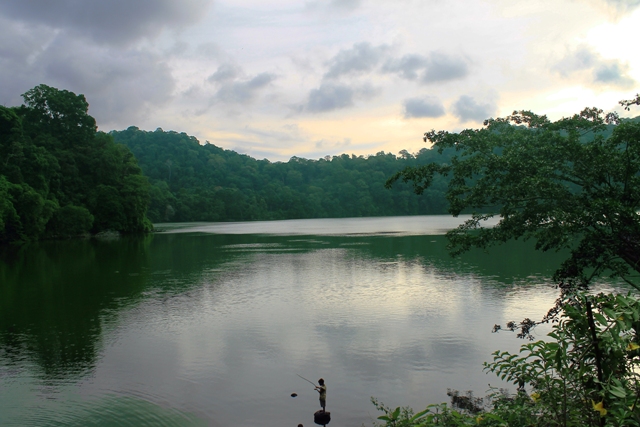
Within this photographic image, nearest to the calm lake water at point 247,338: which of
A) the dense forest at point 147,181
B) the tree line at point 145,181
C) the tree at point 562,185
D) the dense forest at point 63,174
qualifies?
the tree at point 562,185

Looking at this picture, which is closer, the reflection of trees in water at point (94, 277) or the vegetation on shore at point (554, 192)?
the vegetation on shore at point (554, 192)

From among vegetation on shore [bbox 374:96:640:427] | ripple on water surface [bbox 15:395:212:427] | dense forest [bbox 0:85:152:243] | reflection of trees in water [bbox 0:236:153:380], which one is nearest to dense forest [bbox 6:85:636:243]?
dense forest [bbox 0:85:152:243]

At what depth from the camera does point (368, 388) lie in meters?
9.05

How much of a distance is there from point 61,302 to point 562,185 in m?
16.2

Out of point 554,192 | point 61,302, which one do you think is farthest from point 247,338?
point 61,302

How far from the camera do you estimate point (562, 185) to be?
8.16 meters

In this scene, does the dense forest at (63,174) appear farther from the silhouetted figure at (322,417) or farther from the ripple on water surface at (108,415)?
the silhouetted figure at (322,417)

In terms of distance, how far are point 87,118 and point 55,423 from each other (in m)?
63.0

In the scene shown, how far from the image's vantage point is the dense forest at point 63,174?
4634cm

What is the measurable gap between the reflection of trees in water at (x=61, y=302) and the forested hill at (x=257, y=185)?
68382 millimetres

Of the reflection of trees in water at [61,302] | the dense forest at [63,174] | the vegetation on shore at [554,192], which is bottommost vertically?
the reflection of trees in water at [61,302]

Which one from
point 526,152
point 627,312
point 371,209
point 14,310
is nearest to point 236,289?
point 14,310

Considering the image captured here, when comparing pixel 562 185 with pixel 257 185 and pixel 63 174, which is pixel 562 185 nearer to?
pixel 63 174

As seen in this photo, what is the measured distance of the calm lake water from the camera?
849cm
